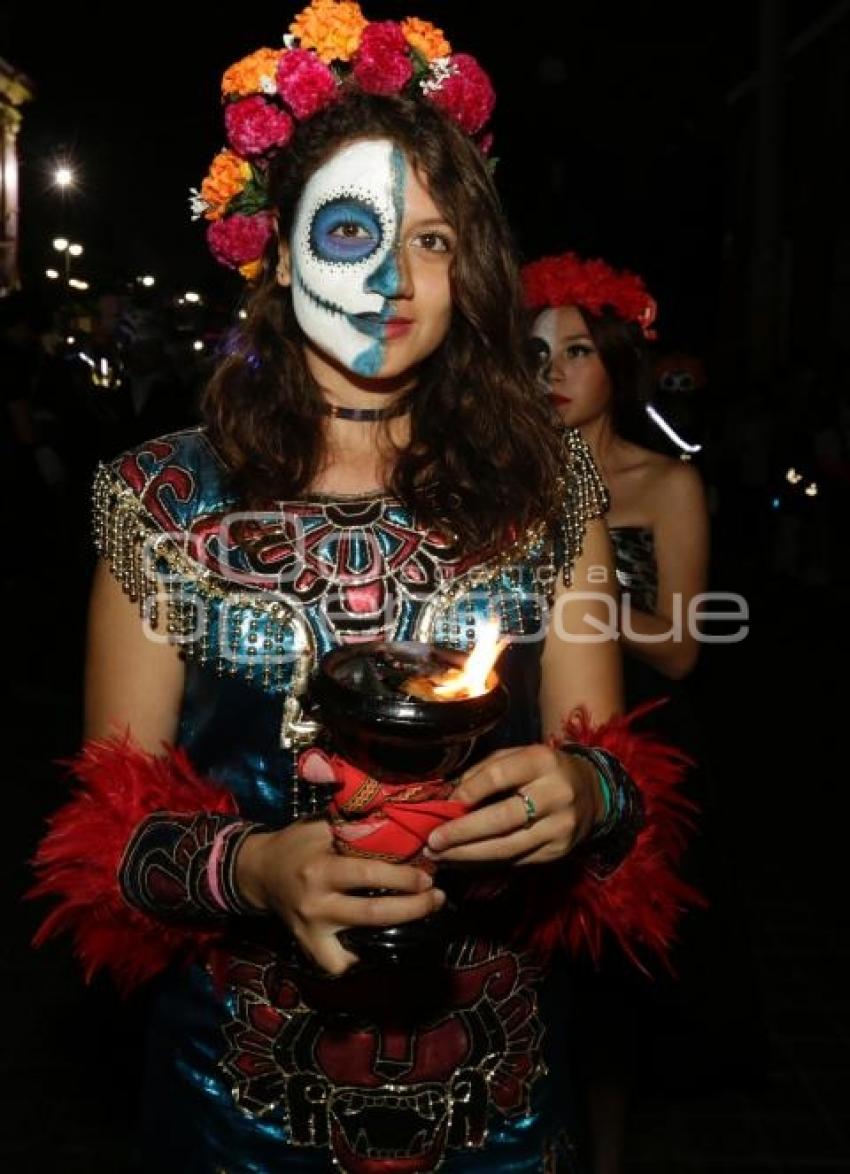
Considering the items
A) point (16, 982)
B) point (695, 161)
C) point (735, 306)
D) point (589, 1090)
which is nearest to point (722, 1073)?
point (589, 1090)

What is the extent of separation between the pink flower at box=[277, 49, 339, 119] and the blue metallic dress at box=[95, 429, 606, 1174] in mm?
573

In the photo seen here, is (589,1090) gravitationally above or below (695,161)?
below

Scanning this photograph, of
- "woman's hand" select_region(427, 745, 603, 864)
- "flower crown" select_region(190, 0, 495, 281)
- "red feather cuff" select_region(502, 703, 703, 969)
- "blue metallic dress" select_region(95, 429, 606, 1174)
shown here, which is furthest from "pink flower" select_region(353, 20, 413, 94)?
"woman's hand" select_region(427, 745, 603, 864)

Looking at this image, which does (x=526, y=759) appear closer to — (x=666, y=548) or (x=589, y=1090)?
(x=589, y=1090)

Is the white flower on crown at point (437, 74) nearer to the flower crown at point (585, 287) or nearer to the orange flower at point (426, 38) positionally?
the orange flower at point (426, 38)

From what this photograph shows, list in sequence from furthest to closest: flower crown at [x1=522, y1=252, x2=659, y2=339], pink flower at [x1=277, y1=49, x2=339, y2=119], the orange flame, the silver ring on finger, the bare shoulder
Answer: flower crown at [x1=522, y1=252, x2=659, y2=339], the bare shoulder, pink flower at [x1=277, y1=49, x2=339, y2=119], the silver ring on finger, the orange flame

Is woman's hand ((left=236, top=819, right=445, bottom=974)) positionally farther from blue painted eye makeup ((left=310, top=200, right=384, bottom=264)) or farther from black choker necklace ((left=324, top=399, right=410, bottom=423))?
blue painted eye makeup ((left=310, top=200, right=384, bottom=264))

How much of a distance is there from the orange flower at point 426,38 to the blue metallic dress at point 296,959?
71 cm

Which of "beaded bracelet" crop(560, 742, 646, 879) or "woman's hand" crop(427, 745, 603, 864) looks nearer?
"woman's hand" crop(427, 745, 603, 864)

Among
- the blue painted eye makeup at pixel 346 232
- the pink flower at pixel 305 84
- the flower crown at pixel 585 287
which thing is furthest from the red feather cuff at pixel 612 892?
the flower crown at pixel 585 287

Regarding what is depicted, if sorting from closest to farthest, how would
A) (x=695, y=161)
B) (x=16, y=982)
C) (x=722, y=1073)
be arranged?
1. (x=722, y=1073)
2. (x=16, y=982)
3. (x=695, y=161)

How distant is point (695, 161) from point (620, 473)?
87.8 ft

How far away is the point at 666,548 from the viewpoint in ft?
14.1

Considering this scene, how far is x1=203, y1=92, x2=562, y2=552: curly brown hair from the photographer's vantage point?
232 cm
